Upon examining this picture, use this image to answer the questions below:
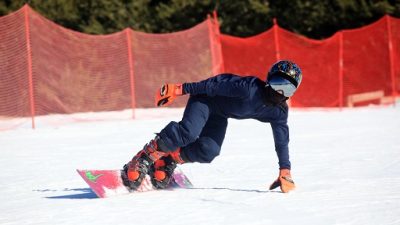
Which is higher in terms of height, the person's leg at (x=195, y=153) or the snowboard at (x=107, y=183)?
the person's leg at (x=195, y=153)

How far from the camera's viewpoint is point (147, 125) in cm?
1474

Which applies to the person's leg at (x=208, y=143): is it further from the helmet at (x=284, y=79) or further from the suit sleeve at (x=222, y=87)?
the helmet at (x=284, y=79)

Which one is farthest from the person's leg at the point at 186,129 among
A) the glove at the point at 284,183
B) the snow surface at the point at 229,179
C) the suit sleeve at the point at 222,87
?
the glove at the point at 284,183

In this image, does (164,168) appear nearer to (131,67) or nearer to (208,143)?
(208,143)

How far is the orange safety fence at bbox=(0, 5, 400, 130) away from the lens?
14766 mm

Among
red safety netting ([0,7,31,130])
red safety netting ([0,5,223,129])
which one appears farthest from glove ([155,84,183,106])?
red safety netting ([0,7,31,130])

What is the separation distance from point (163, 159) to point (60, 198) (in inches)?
40.7

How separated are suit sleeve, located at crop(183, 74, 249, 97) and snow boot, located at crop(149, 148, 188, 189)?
2.16 feet

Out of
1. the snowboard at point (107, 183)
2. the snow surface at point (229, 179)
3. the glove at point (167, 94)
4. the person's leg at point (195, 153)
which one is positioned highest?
the glove at point (167, 94)

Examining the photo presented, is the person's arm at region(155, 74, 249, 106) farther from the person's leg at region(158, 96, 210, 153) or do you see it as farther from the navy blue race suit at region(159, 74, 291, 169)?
the person's leg at region(158, 96, 210, 153)

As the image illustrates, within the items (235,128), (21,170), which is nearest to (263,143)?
(235,128)

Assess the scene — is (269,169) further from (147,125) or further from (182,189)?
(147,125)

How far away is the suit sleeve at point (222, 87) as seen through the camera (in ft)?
20.4

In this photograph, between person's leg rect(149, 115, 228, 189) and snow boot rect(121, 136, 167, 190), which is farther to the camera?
person's leg rect(149, 115, 228, 189)
